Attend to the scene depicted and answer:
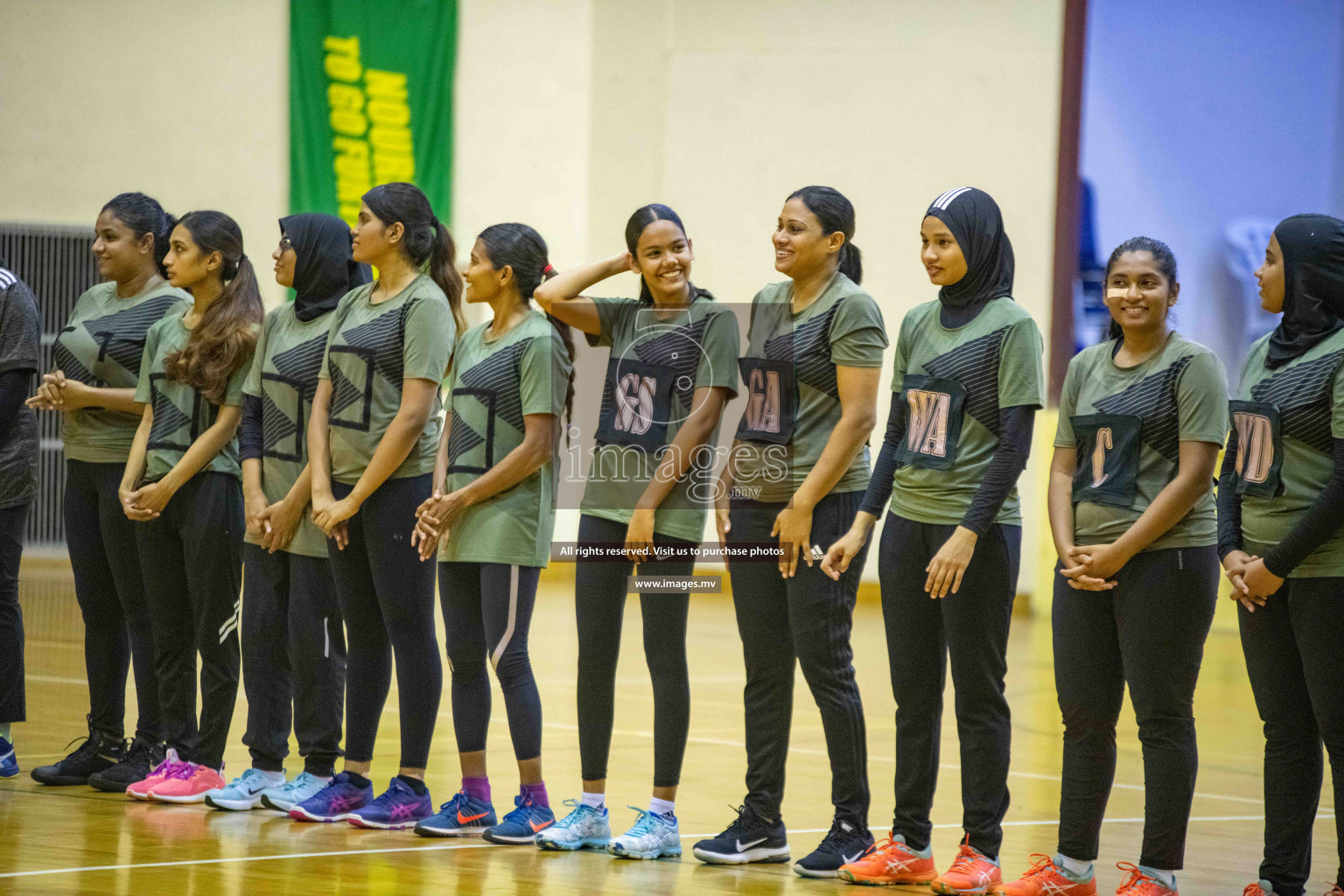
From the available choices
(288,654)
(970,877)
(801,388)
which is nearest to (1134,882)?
(970,877)

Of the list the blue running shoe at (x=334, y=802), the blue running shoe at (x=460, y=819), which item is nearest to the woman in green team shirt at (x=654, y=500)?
the blue running shoe at (x=460, y=819)

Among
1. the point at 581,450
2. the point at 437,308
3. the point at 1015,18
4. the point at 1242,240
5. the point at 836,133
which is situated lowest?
the point at 581,450

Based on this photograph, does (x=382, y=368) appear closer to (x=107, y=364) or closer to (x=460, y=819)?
(x=107, y=364)

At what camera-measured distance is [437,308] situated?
14.1 feet

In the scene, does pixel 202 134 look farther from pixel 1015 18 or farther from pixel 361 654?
pixel 361 654

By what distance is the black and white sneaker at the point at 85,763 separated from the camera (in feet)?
15.5

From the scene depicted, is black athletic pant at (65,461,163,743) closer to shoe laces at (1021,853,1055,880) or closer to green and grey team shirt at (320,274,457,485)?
green and grey team shirt at (320,274,457,485)

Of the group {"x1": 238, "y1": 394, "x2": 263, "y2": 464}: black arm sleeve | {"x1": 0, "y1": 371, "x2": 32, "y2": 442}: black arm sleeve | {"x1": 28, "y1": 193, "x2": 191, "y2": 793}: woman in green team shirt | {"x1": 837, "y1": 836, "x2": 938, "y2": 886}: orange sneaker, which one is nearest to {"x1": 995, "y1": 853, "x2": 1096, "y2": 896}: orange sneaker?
{"x1": 837, "y1": 836, "x2": 938, "y2": 886}: orange sneaker

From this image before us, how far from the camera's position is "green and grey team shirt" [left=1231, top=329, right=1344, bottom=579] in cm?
345

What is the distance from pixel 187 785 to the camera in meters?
4.50

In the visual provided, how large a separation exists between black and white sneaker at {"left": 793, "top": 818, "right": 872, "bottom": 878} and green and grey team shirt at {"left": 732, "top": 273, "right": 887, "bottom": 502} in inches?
33.9

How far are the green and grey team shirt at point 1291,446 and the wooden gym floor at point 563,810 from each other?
0.96m

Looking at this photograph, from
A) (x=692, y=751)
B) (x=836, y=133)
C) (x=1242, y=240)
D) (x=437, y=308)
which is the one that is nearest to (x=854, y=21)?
(x=836, y=133)

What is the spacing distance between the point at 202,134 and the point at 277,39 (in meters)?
1.02
